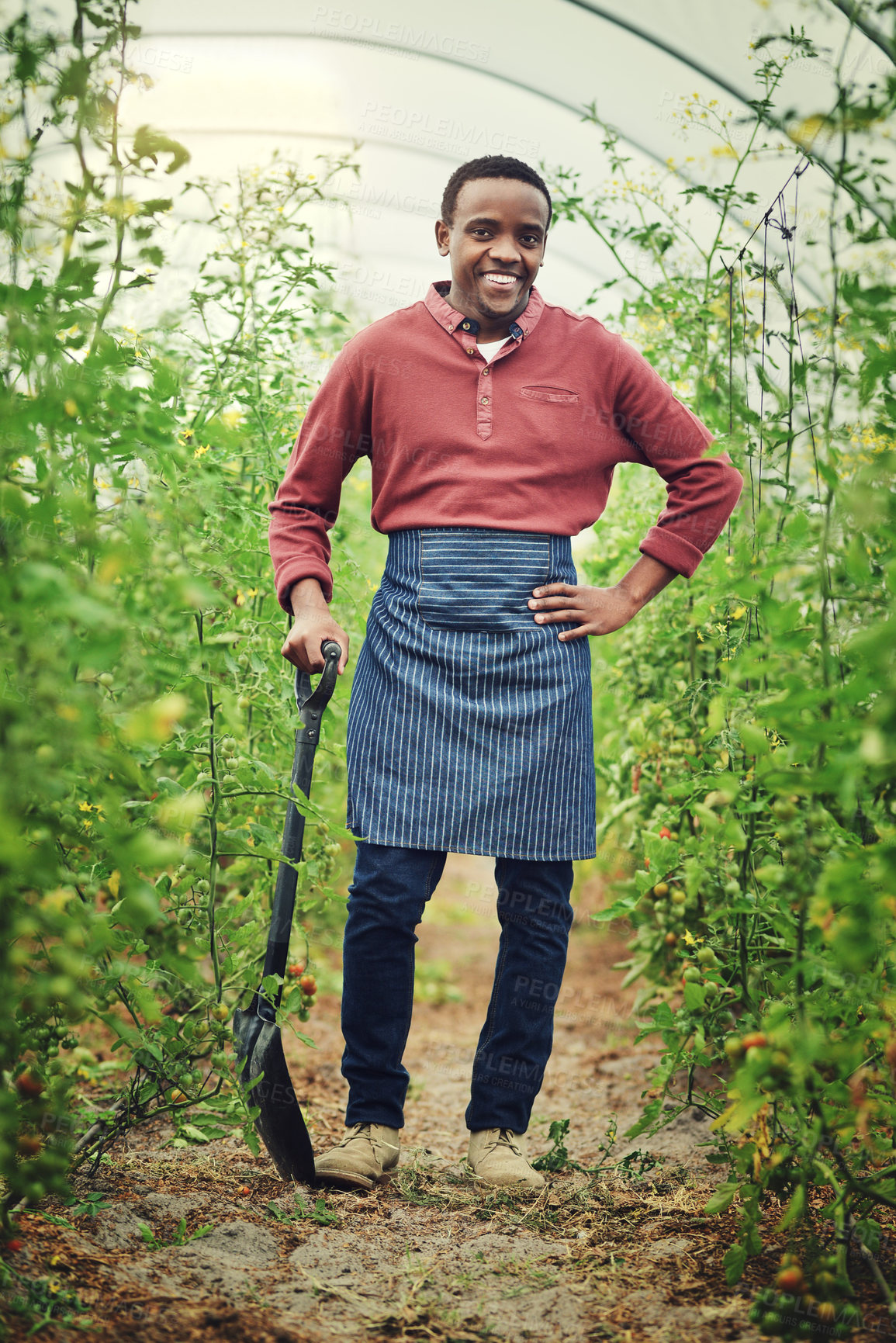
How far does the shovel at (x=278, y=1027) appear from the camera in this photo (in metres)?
1.83

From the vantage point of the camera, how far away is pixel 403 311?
2195 millimetres

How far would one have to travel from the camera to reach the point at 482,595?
201 centimetres

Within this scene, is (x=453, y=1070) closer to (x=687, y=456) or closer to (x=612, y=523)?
(x=612, y=523)

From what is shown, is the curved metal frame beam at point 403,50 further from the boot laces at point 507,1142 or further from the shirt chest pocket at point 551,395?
the boot laces at point 507,1142

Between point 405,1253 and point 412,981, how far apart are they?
0.46 meters

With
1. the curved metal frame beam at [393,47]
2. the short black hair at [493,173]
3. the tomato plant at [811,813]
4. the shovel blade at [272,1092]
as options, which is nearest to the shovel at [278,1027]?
the shovel blade at [272,1092]

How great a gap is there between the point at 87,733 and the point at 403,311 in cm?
138

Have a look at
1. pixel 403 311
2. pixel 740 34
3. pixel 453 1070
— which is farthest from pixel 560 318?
pixel 453 1070

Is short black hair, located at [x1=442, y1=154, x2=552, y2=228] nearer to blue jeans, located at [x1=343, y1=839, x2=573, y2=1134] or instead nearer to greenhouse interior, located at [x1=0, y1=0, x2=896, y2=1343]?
greenhouse interior, located at [x1=0, y1=0, x2=896, y2=1343]

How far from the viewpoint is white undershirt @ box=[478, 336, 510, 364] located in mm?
2131

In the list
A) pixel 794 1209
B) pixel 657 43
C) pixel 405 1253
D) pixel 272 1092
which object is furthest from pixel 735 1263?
pixel 657 43

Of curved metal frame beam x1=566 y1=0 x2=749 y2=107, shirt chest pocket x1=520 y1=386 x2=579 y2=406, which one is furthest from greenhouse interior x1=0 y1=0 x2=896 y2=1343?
curved metal frame beam x1=566 y1=0 x2=749 y2=107

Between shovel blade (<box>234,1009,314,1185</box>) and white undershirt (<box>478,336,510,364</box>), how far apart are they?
1266mm

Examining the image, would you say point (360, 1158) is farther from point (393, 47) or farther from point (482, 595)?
point (393, 47)
